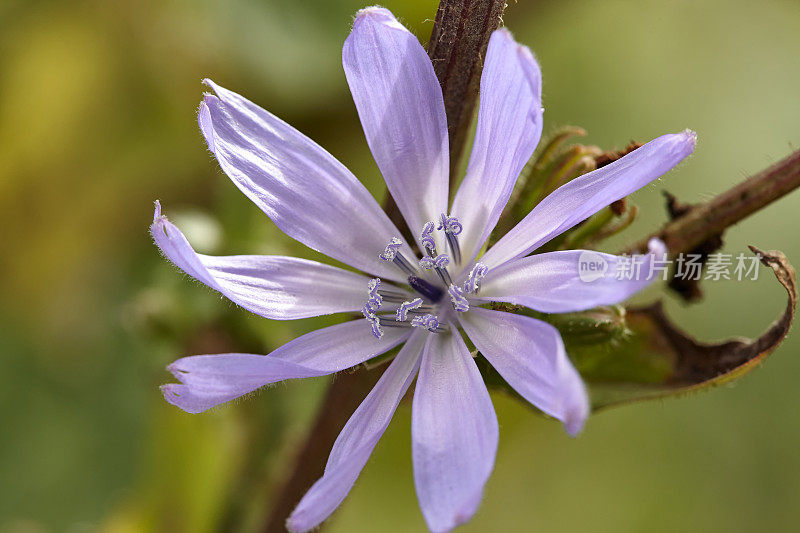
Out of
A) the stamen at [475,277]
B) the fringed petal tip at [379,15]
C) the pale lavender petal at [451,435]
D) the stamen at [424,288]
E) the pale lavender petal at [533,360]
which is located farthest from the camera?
the stamen at [424,288]

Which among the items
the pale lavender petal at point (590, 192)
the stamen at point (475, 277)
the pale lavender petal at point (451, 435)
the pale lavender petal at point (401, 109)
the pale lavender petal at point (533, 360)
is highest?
the pale lavender petal at point (401, 109)

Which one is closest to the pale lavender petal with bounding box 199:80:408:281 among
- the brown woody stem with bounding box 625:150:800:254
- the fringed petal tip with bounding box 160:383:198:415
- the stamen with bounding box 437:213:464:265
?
the stamen with bounding box 437:213:464:265

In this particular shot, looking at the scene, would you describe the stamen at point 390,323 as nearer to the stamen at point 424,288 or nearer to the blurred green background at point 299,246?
Result: the stamen at point 424,288

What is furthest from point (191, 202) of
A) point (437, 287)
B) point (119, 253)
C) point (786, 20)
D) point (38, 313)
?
point (786, 20)

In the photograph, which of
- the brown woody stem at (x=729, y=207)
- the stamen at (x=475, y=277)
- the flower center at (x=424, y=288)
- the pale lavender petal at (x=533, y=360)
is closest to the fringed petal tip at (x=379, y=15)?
the flower center at (x=424, y=288)

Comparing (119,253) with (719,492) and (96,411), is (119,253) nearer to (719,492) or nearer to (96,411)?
(96,411)

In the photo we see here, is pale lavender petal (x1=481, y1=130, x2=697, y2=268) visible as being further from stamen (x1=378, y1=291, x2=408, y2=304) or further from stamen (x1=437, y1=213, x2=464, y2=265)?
stamen (x1=378, y1=291, x2=408, y2=304)

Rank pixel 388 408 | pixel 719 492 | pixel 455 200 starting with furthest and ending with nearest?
pixel 719 492, pixel 455 200, pixel 388 408
